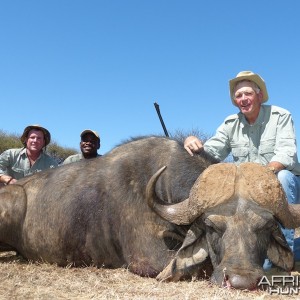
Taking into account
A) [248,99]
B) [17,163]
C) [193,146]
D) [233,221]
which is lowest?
[233,221]

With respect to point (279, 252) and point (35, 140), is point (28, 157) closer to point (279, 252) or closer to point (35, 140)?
point (35, 140)

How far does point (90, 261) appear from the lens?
5.69 m

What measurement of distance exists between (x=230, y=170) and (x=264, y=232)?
64 cm

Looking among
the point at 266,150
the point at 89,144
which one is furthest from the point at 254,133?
the point at 89,144

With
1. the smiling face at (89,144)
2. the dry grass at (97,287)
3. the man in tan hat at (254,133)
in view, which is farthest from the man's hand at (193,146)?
the smiling face at (89,144)

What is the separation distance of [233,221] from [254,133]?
7.20ft

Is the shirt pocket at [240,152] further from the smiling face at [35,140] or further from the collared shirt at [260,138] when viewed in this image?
the smiling face at [35,140]

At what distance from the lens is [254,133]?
238 inches

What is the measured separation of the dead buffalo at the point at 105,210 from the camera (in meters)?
5.22

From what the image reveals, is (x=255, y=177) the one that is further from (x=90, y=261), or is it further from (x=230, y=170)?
(x=90, y=261)

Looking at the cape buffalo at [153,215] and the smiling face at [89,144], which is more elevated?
the smiling face at [89,144]

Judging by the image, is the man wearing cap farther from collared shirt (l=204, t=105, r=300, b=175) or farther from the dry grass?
the dry grass

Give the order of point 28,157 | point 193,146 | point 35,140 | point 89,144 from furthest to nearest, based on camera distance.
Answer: point 89,144 < point 28,157 < point 35,140 < point 193,146

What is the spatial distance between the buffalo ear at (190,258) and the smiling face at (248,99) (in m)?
1.95
